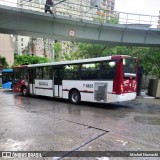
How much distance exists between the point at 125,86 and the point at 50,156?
6.91m

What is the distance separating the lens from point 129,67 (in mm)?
10461

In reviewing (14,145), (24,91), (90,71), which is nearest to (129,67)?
(90,71)

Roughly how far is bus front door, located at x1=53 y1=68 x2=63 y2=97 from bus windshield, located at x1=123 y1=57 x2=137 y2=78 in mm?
4809

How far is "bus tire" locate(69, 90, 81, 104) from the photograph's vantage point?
39.1ft

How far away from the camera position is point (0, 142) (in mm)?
5020

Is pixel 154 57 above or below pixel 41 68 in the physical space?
above

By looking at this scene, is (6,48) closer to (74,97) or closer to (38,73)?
(38,73)

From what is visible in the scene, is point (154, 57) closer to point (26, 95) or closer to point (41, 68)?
point (41, 68)

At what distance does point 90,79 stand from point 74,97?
197 centimetres

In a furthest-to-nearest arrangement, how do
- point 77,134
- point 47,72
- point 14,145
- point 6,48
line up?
point 6,48 → point 47,72 → point 77,134 → point 14,145

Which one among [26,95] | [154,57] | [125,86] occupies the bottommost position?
[26,95]

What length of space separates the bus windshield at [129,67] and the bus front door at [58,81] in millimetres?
4809

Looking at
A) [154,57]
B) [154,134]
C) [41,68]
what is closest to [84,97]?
[41,68]

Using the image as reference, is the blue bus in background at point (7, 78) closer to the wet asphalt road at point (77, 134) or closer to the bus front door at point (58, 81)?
the bus front door at point (58, 81)
